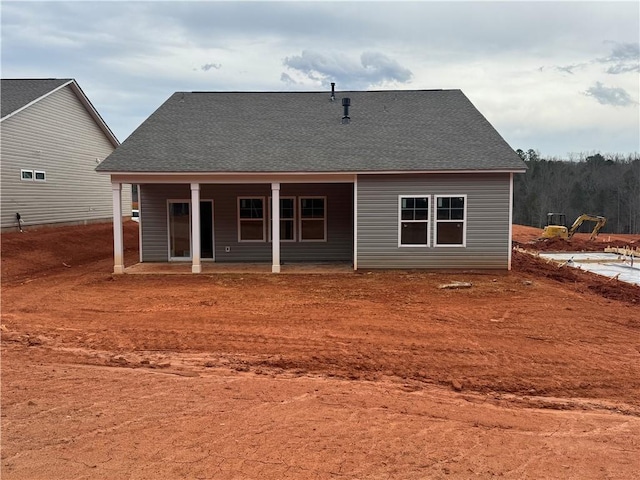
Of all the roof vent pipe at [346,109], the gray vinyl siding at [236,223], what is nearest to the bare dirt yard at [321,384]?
the gray vinyl siding at [236,223]

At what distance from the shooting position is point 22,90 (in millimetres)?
21062

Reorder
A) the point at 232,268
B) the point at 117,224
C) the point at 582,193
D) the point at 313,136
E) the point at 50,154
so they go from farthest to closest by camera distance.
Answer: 1. the point at 582,193
2. the point at 50,154
3. the point at 313,136
4. the point at 232,268
5. the point at 117,224

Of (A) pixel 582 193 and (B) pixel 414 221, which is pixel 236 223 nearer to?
(B) pixel 414 221

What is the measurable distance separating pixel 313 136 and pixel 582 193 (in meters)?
50.2

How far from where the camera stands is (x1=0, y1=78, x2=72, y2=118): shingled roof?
19.5 m

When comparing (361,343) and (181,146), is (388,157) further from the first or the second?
(361,343)

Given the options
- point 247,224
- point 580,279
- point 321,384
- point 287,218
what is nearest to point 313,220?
point 287,218

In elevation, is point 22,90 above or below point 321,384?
above

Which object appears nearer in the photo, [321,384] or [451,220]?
[321,384]

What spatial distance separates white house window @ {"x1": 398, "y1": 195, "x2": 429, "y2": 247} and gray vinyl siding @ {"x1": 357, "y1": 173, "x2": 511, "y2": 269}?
0.14 meters

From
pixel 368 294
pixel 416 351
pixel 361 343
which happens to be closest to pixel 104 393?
pixel 361 343

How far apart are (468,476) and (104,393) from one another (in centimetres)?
393

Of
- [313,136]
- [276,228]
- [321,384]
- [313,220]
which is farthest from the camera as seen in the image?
[313,220]

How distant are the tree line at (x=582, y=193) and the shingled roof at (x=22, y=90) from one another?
151ft
